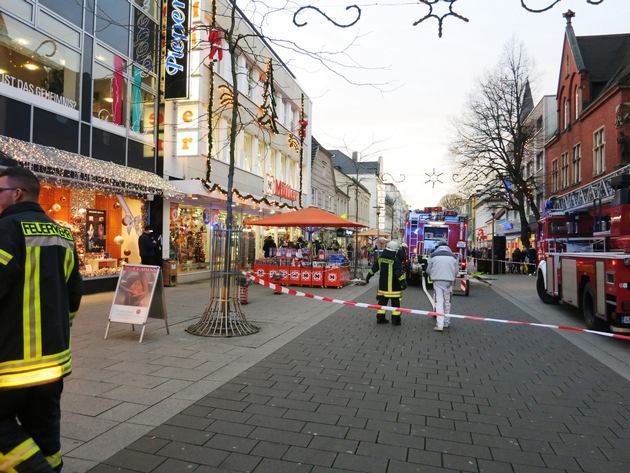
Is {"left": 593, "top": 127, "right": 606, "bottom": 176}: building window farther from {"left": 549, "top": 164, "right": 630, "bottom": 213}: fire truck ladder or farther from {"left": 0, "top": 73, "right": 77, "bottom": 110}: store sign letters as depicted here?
{"left": 0, "top": 73, "right": 77, "bottom": 110}: store sign letters

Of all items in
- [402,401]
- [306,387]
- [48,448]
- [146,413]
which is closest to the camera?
[48,448]

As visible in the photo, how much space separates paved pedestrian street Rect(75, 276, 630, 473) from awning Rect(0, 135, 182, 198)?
6632mm

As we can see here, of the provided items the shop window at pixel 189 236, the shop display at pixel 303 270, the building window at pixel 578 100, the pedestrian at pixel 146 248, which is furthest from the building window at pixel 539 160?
the pedestrian at pixel 146 248

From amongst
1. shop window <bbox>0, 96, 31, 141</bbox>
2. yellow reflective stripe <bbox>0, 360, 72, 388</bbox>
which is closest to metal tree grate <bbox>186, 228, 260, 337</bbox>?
yellow reflective stripe <bbox>0, 360, 72, 388</bbox>

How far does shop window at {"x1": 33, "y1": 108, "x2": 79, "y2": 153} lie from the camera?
10531mm

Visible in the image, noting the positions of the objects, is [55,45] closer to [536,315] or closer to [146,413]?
[146,413]

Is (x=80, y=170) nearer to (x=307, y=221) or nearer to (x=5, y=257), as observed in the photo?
(x=307, y=221)

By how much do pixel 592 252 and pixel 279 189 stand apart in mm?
17882

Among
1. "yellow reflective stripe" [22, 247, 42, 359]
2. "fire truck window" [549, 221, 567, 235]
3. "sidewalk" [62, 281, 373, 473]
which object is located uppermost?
"fire truck window" [549, 221, 567, 235]

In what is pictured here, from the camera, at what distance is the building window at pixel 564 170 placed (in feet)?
93.2

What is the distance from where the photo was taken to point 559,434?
3.84 metres

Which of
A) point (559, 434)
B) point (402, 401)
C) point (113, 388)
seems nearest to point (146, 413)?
point (113, 388)

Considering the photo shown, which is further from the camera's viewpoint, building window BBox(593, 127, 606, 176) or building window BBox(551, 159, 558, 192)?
building window BBox(551, 159, 558, 192)

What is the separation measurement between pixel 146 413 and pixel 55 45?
10473 millimetres
